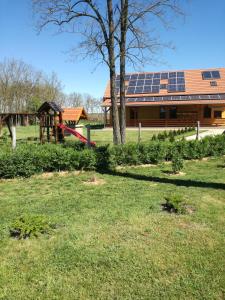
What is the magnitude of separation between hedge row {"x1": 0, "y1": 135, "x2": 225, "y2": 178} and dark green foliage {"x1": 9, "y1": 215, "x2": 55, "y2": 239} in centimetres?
431

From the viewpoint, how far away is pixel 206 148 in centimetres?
1319

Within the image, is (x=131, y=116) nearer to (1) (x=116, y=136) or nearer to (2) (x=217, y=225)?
(1) (x=116, y=136)

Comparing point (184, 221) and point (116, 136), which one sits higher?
point (116, 136)

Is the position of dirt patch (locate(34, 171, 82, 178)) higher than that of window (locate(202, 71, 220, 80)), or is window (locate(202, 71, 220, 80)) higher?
window (locate(202, 71, 220, 80))

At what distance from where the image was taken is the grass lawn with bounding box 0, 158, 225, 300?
3.73m

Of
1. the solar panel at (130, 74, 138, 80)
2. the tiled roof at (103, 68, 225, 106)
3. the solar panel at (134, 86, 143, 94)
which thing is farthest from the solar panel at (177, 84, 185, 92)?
the solar panel at (130, 74, 138, 80)

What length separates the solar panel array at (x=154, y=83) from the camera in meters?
35.4

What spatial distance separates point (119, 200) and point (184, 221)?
1764 millimetres

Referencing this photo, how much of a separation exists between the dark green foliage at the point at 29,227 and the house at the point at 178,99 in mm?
28287

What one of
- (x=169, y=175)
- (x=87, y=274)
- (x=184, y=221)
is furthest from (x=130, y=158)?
(x=87, y=274)

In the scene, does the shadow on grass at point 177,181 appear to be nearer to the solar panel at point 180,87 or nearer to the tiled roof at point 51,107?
the tiled roof at point 51,107

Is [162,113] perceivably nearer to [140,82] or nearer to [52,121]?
[140,82]

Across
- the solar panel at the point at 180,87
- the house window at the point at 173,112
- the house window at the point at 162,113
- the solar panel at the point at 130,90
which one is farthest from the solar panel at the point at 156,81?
the house window at the point at 173,112

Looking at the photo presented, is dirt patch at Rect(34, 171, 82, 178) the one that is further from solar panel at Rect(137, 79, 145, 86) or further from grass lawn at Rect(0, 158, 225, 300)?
solar panel at Rect(137, 79, 145, 86)
